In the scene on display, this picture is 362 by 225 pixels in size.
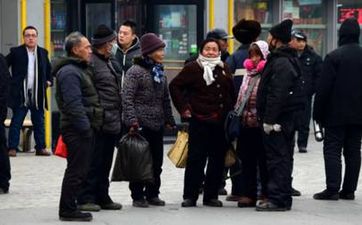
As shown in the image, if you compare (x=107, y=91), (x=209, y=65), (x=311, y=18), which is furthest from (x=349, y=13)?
(x=107, y=91)

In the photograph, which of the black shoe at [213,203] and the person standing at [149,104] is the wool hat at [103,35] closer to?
the person standing at [149,104]

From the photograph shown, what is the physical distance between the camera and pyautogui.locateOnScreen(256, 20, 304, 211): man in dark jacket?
11086 millimetres

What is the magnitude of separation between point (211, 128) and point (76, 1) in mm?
7922

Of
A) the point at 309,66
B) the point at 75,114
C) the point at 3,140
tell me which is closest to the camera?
the point at 75,114

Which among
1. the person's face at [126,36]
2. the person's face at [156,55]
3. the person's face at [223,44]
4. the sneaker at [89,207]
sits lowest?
the sneaker at [89,207]

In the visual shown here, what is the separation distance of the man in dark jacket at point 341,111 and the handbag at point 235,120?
112 cm

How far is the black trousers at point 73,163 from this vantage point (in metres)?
10.4

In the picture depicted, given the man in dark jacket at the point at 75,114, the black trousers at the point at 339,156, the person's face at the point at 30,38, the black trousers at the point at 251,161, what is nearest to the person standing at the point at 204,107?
the black trousers at the point at 251,161

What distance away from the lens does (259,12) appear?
1964 cm

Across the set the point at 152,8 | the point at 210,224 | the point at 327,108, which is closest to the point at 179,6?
the point at 152,8

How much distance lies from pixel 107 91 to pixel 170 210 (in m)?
1.49

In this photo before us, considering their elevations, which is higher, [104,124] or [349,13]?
[349,13]

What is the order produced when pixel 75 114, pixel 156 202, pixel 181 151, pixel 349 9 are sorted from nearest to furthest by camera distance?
pixel 75 114
pixel 156 202
pixel 181 151
pixel 349 9

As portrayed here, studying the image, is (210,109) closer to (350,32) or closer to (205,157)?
(205,157)
